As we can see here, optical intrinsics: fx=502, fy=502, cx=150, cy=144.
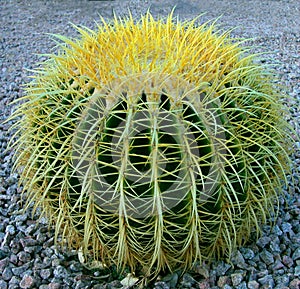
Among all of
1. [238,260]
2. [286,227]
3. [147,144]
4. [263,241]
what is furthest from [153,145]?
[286,227]

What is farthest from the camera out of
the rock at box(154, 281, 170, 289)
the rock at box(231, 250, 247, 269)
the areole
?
the rock at box(231, 250, 247, 269)

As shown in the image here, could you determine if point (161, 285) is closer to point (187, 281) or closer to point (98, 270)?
point (187, 281)

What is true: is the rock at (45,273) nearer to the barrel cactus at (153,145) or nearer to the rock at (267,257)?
the barrel cactus at (153,145)

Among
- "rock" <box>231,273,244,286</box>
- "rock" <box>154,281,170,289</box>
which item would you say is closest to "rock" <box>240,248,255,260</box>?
"rock" <box>231,273,244,286</box>

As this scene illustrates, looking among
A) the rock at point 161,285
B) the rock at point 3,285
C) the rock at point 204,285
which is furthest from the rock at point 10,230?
the rock at point 204,285

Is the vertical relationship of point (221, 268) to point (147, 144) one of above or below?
below

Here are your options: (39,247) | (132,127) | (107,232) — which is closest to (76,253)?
(39,247)

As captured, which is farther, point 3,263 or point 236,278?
point 3,263

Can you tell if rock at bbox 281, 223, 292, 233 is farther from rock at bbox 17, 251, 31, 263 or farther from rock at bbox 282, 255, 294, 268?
rock at bbox 17, 251, 31, 263

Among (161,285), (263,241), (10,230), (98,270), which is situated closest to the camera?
(161,285)

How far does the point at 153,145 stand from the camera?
1.32m

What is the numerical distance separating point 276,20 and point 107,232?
3.97 metres

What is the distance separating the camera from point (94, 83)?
4.65 ft

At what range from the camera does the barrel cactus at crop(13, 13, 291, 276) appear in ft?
4.43
